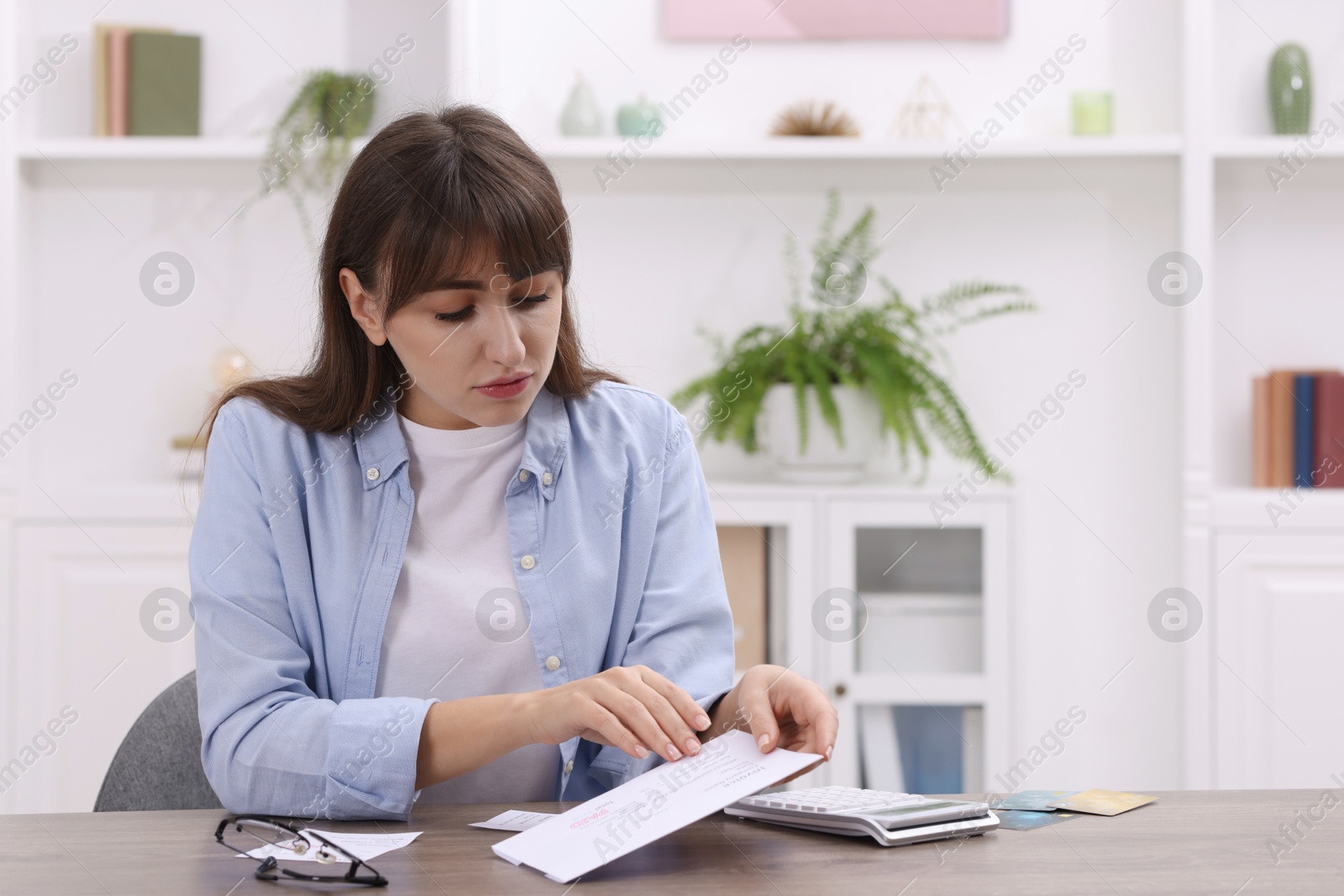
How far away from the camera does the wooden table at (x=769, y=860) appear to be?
85 cm

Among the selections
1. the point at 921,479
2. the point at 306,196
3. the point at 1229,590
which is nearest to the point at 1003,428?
the point at 921,479

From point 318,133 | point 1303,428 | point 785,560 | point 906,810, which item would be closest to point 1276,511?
point 1303,428

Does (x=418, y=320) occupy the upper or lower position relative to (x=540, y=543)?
upper

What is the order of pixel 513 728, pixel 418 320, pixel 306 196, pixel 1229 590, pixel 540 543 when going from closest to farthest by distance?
pixel 513 728
pixel 418 320
pixel 540 543
pixel 1229 590
pixel 306 196

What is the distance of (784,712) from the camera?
1100 millimetres

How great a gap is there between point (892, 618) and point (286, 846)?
1700 mm

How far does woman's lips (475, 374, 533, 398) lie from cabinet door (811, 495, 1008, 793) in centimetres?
132

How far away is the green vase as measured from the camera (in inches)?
97.0

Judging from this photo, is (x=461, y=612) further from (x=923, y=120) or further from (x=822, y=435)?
(x=923, y=120)

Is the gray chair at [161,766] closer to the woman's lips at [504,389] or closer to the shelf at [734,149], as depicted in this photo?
the woman's lips at [504,389]

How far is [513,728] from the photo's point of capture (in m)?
1.07

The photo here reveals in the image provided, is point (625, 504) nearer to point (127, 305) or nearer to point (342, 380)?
point (342, 380)

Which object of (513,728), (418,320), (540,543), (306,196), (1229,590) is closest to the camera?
(513,728)

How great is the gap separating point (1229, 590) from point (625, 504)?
1.63m
